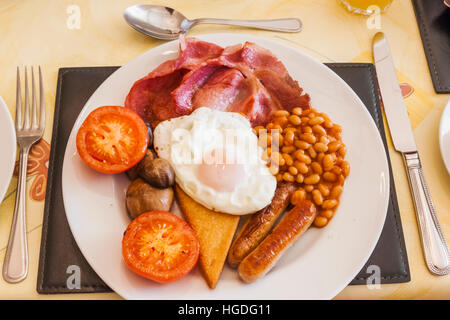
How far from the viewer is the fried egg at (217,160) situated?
1.86 m

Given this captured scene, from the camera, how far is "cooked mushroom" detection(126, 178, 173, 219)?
1785 millimetres

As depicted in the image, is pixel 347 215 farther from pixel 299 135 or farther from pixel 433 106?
pixel 433 106

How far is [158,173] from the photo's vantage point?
1823mm

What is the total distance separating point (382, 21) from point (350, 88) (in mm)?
821

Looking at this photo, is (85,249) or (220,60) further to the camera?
(220,60)

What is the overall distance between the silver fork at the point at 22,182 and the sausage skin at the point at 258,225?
1.01 m

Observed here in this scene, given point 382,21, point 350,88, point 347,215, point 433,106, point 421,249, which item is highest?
point 382,21

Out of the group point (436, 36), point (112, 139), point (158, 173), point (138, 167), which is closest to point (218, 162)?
point (158, 173)

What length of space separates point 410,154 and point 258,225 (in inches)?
39.0

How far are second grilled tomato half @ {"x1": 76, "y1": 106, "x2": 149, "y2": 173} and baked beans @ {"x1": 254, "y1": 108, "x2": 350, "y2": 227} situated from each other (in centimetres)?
63

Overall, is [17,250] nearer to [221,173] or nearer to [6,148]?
[6,148]

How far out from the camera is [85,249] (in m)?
1.76
